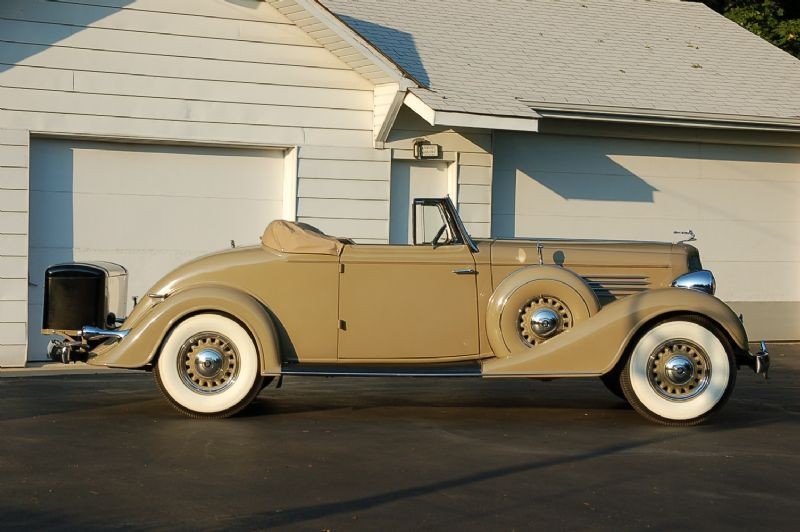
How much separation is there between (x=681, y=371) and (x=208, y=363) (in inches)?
140

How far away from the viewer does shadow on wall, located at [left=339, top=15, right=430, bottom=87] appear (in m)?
15.1

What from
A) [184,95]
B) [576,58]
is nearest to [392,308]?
[184,95]

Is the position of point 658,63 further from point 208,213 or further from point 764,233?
point 208,213

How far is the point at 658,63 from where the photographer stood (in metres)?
17.6

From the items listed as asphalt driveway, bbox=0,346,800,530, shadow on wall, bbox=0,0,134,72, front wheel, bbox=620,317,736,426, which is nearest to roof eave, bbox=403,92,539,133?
shadow on wall, bbox=0,0,134,72

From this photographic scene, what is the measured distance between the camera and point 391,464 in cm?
759

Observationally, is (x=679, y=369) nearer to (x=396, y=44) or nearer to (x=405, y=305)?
(x=405, y=305)

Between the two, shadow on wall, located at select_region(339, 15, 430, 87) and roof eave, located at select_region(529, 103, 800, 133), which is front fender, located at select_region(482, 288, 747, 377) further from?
shadow on wall, located at select_region(339, 15, 430, 87)

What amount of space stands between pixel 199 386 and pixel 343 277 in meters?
1.38

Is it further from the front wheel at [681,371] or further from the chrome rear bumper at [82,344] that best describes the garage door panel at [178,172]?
the front wheel at [681,371]

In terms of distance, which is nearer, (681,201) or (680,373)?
(680,373)

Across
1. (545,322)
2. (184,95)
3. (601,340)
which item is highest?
(184,95)

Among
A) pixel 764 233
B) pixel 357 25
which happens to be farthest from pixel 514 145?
pixel 764 233

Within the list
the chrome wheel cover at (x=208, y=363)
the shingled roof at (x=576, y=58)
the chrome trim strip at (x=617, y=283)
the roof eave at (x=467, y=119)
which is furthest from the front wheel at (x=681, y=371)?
the shingled roof at (x=576, y=58)
